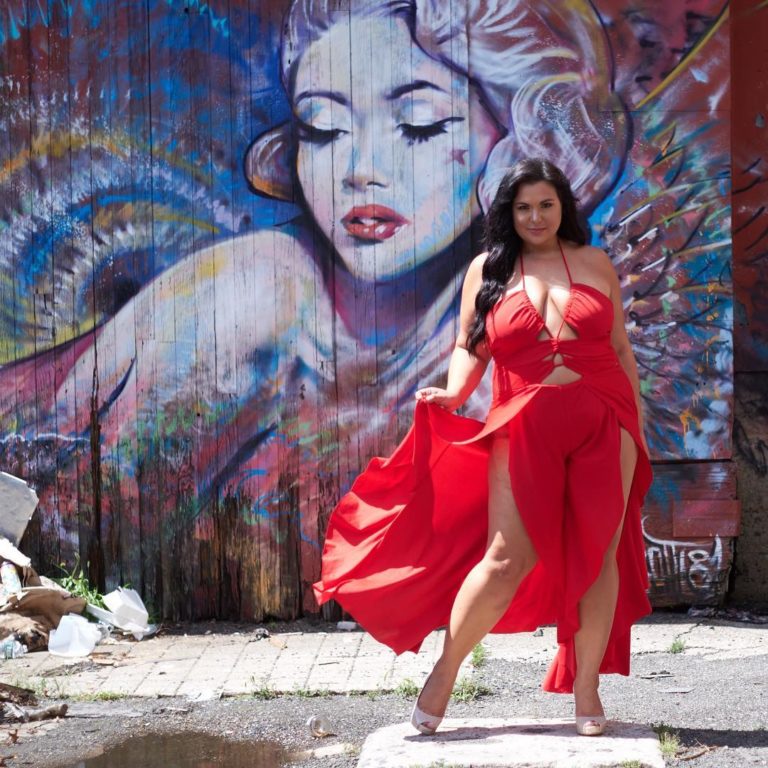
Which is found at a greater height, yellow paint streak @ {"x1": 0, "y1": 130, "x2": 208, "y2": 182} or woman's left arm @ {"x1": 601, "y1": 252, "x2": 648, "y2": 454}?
yellow paint streak @ {"x1": 0, "y1": 130, "x2": 208, "y2": 182}

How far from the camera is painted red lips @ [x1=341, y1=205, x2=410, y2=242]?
21.5ft

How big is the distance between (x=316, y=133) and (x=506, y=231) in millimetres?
2327

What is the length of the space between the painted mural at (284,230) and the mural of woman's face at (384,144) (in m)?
0.01

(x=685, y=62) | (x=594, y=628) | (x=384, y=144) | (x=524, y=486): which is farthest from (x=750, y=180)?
(x=594, y=628)

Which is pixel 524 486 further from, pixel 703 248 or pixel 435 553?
pixel 703 248

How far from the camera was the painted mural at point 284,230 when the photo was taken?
6480 mm

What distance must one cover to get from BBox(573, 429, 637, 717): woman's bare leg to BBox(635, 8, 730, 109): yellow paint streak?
2.80 m

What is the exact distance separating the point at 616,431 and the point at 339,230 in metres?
2.67

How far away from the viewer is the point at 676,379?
654 cm

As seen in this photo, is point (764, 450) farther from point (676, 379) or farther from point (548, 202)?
point (548, 202)

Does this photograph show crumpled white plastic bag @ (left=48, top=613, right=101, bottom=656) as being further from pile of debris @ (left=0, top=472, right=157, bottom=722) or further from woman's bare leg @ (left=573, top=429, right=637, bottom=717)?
woman's bare leg @ (left=573, top=429, right=637, bottom=717)

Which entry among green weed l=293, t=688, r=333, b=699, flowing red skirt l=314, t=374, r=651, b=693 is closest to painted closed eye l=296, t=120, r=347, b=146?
flowing red skirt l=314, t=374, r=651, b=693

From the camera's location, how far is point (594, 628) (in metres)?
4.25

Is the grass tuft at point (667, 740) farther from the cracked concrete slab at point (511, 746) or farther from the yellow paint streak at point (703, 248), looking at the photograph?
the yellow paint streak at point (703, 248)
